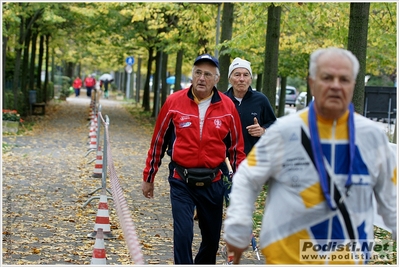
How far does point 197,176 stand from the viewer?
680cm

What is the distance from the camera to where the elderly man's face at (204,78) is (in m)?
6.95

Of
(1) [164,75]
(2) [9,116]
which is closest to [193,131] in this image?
(2) [9,116]

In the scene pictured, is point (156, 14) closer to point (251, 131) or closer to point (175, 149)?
point (251, 131)

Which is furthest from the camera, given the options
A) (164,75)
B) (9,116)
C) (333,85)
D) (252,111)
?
(164,75)

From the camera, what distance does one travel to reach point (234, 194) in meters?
4.31

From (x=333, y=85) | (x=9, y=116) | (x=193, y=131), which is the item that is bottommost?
(x=9, y=116)

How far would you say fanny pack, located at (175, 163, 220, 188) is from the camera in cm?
680

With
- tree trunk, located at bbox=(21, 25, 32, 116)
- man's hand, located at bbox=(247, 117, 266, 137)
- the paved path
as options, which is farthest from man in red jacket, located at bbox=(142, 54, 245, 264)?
tree trunk, located at bbox=(21, 25, 32, 116)

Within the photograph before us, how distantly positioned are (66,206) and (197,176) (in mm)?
6034

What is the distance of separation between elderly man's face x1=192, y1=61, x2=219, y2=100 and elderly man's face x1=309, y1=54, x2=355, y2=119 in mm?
2782

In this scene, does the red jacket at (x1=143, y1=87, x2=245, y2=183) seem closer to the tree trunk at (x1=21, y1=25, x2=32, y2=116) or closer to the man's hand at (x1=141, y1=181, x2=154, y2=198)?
the man's hand at (x1=141, y1=181, x2=154, y2=198)

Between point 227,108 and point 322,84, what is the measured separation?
286 centimetres

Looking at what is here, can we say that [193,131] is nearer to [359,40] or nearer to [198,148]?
[198,148]

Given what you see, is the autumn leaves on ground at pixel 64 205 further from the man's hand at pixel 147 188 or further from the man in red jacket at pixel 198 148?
the man in red jacket at pixel 198 148
